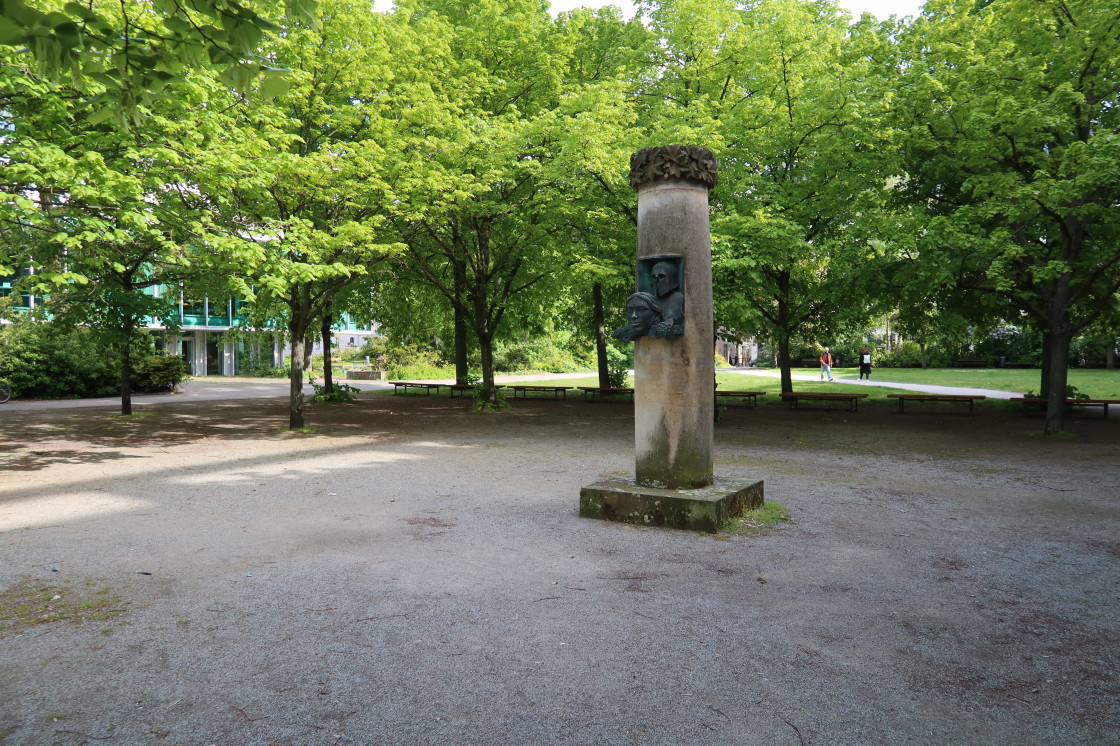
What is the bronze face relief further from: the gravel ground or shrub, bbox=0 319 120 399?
shrub, bbox=0 319 120 399

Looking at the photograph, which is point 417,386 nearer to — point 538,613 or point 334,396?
point 334,396

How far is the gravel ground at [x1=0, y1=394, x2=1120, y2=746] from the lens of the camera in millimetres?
3359

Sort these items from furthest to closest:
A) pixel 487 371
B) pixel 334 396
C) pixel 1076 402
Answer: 1. pixel 334 396
2. pixel 487 371
3. pixel 1076 402

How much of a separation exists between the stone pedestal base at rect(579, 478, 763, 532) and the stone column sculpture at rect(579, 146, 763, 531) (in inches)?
0.4

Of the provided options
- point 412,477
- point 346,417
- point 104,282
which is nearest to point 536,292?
point 346,417

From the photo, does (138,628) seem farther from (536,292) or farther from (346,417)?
(536,292)

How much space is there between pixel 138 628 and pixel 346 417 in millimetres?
14472

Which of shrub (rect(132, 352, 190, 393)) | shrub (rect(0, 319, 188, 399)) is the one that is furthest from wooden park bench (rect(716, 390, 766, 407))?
shrub (rect(132, 352, 190, 393))

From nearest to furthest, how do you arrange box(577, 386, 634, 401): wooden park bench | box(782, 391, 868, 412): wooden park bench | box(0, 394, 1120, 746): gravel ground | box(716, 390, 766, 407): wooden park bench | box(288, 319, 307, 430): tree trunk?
box(0, 394, 1120, 746): gravel ground, box(288, 319, 307, 430): tree trunk, box(782, 391, 868, 412): wooden park bench, box(716, 390, 766, 407): wooden park bench, box(577, 386, 634, 401): wooden park bench

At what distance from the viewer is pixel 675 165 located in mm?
7188

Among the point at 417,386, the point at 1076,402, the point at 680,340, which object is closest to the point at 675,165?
the point at 680,340

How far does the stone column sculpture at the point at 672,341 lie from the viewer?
714 cm

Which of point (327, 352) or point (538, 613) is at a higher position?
point (327, 352)

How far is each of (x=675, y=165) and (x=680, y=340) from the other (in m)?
1.82
